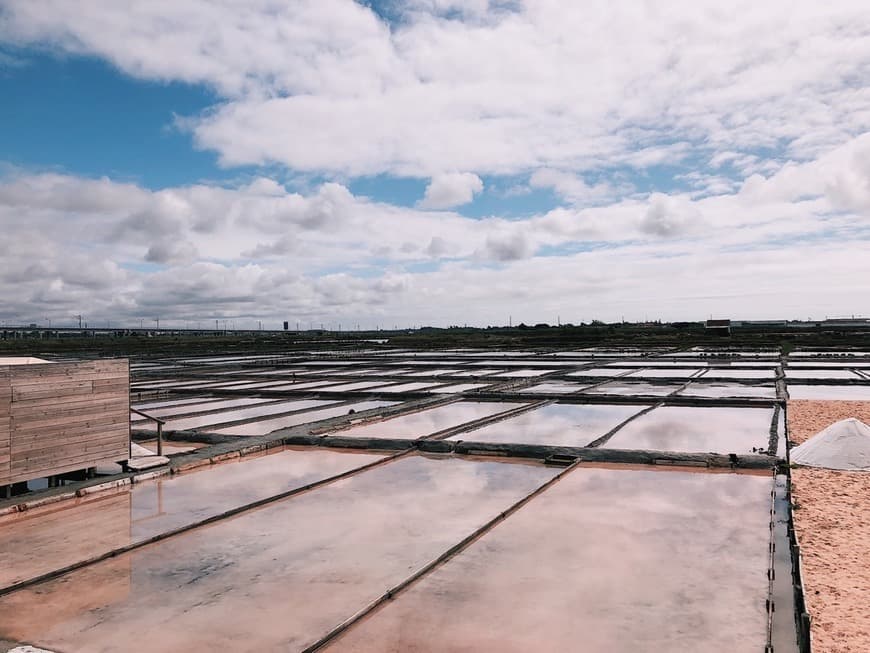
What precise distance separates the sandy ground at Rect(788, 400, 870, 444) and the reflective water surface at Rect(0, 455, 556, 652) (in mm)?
7289

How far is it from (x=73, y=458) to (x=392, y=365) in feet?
87.8

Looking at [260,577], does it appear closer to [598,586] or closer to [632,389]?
[598,586]

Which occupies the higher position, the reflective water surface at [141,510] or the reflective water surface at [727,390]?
the reflective water surface at [727,390]

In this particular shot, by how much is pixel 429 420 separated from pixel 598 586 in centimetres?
984

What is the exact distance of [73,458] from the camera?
29.2ft

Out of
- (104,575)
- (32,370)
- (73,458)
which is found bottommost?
(104,575)

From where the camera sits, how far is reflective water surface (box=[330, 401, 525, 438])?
13570 mm

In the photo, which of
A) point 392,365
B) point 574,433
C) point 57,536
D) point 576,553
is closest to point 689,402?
point 574,433

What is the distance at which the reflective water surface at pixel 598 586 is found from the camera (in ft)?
15.4

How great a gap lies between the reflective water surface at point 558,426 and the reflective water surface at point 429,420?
2.96 ft

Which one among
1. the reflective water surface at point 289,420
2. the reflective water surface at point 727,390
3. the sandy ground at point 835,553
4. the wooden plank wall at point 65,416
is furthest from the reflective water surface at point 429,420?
the sandy ground at point 835,553

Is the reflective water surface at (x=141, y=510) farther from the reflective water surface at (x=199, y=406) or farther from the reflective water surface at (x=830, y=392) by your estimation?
the reflective water surface at (x=830, y=392)

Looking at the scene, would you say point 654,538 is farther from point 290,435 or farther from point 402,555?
point 290,435

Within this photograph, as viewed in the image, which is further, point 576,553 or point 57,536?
point 57,536
